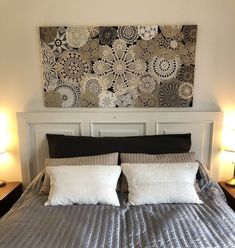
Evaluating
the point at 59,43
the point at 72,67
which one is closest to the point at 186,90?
the point at 72,67

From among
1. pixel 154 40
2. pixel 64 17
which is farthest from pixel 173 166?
pixel 64 17

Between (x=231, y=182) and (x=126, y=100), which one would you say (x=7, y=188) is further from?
(x=231, y=182)

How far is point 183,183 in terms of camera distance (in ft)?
5.57

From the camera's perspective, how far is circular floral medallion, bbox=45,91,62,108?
215cm

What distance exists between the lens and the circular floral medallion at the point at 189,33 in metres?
2.03

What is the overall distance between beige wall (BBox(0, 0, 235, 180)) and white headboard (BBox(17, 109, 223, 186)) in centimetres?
12

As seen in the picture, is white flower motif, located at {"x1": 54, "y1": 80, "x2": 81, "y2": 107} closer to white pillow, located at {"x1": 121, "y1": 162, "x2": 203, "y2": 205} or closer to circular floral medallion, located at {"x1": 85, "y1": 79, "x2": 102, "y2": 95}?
circular floral medallion, located at {"x1": 85, "y1": 79, "x2": 102, "y2": 95}

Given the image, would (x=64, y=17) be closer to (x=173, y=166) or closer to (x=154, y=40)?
(x=154, y=40)

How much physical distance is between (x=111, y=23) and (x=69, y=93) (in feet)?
2.34

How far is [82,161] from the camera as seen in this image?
73.4 inches

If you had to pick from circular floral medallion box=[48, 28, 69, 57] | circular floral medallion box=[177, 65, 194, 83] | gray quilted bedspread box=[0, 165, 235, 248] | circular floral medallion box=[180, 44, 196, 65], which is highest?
circular floral medallion box=[48, 28, 69, 57]

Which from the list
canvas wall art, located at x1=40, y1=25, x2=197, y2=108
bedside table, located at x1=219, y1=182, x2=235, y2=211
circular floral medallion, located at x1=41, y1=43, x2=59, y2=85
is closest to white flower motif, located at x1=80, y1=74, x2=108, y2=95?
canvas wall art, located at x1=40, y1=25, x2=197, y2=108

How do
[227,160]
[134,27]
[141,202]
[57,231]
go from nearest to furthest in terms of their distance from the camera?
[57,231], [141,202], [134,27], [227,160]

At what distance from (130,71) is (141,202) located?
43.7 inches
